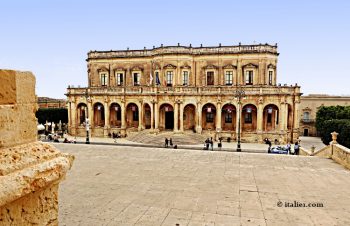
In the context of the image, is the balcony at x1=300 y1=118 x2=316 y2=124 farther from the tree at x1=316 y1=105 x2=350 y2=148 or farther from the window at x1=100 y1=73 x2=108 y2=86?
the window at x1=100 y1=73 x2=108 y2=86

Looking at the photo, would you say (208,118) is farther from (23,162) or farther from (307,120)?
(23,162)

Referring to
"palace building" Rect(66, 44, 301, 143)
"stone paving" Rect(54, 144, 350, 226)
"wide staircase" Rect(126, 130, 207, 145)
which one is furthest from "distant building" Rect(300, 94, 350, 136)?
Answer: "stone paving" Rect(54, 144, 350, 226)

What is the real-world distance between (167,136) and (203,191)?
22746mm

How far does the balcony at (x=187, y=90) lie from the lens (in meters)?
31.5

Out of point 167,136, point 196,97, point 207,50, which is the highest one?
point 207,50

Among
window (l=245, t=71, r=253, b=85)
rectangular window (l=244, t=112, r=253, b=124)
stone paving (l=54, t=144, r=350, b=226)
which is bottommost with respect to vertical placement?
stone paving (l=54, t=144, r=350, b=226)

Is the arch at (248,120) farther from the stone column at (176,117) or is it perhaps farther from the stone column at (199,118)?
the stone column at (176,117)

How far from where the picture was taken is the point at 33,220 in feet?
6.29

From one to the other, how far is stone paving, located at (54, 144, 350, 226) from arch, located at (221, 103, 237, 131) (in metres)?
18.4

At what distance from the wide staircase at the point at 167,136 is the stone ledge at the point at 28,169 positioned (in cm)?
2867

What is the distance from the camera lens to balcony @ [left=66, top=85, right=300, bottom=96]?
103 feet

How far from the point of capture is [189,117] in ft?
118

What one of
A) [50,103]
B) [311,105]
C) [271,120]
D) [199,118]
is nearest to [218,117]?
[199,118]

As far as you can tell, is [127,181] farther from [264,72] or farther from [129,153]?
[264,72]
